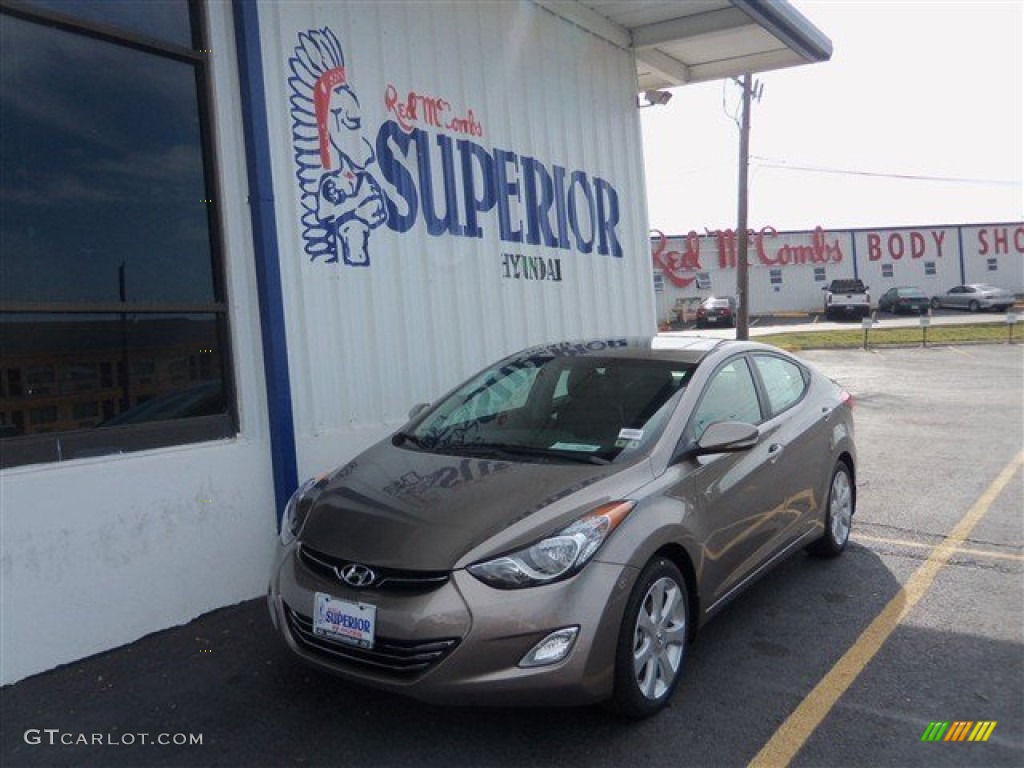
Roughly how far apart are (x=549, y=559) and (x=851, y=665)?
175 cm

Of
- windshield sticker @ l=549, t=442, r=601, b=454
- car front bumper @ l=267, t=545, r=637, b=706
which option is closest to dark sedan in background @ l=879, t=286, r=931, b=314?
windshield sticker @ l=549, t=442, r=601, b=454

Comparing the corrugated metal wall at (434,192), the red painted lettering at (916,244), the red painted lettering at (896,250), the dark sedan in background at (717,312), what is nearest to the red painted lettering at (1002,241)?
the red painted lettering at (916,244)

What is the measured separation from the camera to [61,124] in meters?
4.35

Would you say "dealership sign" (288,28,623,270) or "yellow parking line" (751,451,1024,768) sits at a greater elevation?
"dealership sign" (288,28,623,270)

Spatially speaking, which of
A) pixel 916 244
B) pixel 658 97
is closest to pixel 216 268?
pixel 658 97

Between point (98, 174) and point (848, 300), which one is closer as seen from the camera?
point (98, 174)

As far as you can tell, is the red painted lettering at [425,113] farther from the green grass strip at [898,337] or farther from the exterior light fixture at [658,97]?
the green grass strip at [898,337]

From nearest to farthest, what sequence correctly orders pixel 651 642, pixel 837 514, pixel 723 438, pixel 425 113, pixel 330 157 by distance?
1. pixel 651 642
2. pixel 723 438
3. pixel 837 514
4. pixel 330 157
5. pixel 425 113

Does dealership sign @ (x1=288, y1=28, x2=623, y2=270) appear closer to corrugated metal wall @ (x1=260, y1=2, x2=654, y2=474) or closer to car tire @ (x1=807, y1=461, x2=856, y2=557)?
corrugated metal wall @ (x1=260, y1=2, x2=654, y2=474)

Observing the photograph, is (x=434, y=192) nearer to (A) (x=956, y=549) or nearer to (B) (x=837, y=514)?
(B) (x=837, y=514)

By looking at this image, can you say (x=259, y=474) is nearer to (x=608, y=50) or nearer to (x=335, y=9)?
(x=335, y=9)

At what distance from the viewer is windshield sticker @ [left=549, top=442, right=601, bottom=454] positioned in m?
3.81

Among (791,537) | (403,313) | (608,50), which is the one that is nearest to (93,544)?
(403,313)

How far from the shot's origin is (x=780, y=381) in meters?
5.08
